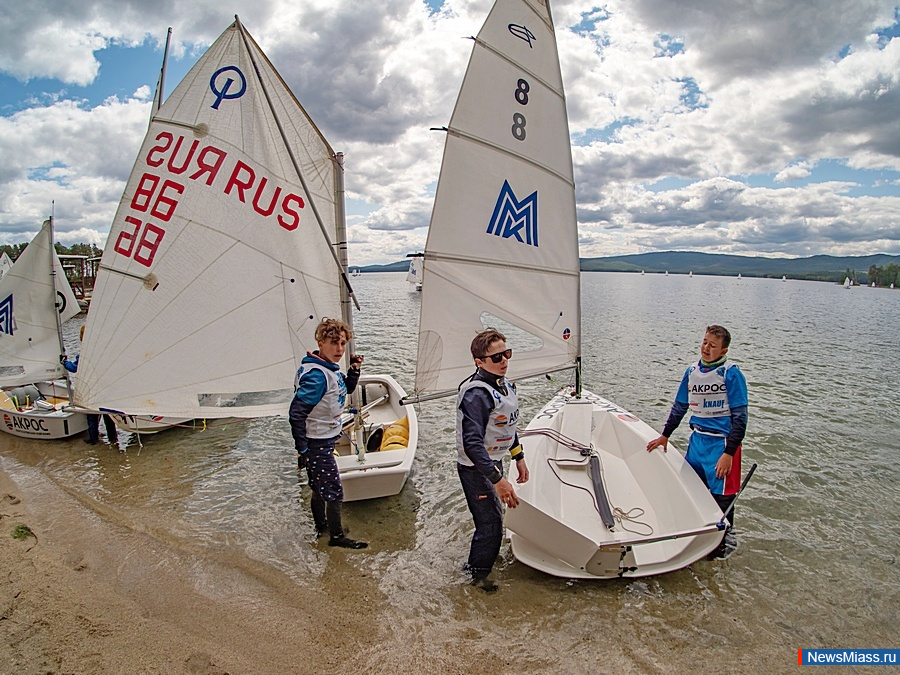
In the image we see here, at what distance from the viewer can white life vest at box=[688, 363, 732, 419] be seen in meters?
3.93

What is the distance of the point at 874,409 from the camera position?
10602 mm

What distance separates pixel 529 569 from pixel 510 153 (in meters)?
4.24

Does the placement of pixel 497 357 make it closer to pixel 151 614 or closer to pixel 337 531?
pixel 337 531

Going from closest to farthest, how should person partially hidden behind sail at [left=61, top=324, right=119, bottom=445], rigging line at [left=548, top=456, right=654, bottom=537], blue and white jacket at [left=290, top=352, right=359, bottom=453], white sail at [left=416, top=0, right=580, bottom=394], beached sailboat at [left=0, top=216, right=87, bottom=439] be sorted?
blue and white jacket at [left=290, top=352, right=359, bottom=453]
rigging line at [left=548, top=456, right=654, bottom=537]
white sail at [left=416, top=0, right=580, bottom=394]
person partially hidden behind sail at [left=61, top=324, right=119, bottom=445]
beached sailboat at [left=0, top=216, right=87, bottom=439]

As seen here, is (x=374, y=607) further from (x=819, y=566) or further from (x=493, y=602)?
(x=819, y=566)

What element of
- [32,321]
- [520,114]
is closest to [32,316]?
[32,321]

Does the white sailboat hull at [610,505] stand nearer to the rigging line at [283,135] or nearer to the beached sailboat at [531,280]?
the beached sailboat at [531,280]

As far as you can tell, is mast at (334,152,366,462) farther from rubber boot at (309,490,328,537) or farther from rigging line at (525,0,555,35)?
rigging line at (525,0,555,35)

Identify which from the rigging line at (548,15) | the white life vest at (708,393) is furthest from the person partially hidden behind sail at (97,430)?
the white life vest at (708,393)

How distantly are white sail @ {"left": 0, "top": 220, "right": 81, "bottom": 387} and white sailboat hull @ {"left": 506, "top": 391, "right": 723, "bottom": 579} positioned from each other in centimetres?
933

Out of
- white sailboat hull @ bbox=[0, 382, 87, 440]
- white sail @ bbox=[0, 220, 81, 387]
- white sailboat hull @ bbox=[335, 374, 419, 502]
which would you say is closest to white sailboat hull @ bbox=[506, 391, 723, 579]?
white sailboat hull @ bbox=[335, 374, 419, 502]

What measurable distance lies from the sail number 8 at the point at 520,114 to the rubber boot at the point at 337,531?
4318mm

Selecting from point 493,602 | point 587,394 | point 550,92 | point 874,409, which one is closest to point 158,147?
point 550,92

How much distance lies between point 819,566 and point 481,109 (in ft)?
19.1
